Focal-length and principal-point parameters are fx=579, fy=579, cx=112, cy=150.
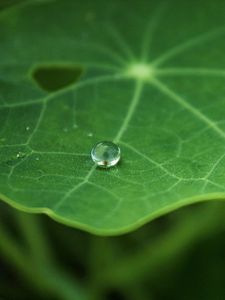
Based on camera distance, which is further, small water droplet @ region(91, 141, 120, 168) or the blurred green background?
the blurred green background

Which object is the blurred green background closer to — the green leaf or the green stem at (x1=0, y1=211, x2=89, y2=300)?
the green stem at (x1=0, y1=211, x2=89, y2=300)

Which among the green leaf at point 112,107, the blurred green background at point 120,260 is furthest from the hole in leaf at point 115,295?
the green leaf at point 112,107

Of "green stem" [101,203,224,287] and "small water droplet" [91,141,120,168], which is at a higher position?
"green stem" [101,203,224,287]

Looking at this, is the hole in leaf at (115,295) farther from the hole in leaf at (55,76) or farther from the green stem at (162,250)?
the hole in leaf at (55,76)

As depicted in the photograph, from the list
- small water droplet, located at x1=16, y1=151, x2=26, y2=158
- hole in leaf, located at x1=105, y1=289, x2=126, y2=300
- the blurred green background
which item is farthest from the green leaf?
hole in leaf, located at x1=105, y1=289, x2=126, y2=300

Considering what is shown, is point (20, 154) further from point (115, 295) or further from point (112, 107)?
point (115, 295)

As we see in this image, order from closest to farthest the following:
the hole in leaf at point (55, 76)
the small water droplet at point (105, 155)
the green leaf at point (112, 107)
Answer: the green leaf at point (112, 107) < the small water droplet at point (105, 155) < the hole in leaf at point (55, 76)

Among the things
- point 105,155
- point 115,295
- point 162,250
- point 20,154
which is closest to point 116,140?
point 105,155
